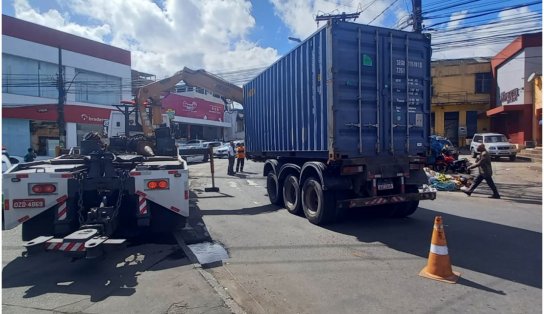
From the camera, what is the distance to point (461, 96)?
112 feet

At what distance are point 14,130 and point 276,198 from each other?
25.5 m

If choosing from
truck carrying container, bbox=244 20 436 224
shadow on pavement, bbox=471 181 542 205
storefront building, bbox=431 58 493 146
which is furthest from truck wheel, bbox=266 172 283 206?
storefront building, bbox=431 58 493 146

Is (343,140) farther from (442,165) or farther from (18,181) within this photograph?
(442,165)

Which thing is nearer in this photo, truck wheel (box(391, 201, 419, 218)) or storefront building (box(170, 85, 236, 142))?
truck wheel (box(391, 201, 419, 218))

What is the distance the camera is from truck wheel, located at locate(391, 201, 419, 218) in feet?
24.9

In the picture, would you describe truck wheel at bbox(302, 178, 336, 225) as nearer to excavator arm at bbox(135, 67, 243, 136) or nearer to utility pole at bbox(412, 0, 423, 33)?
excavator arm at bbox(135, 67, 243, 136)

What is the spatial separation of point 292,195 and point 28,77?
90.7 ft

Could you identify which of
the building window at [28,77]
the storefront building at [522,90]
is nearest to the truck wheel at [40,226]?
the building window at [28,77]

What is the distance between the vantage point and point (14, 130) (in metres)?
26.4

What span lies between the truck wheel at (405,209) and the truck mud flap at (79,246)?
5.54m

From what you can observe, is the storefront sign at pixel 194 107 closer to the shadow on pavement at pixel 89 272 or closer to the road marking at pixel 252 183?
the road marking at pixel 252 183

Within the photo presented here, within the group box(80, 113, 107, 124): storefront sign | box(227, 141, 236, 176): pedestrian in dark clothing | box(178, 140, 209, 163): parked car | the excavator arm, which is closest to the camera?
the excavator arm

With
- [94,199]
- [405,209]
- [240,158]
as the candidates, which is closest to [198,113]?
[240,158]

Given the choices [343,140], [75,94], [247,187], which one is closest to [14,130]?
[75,94]
